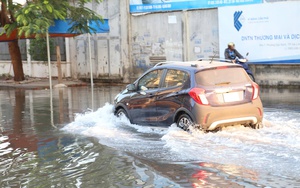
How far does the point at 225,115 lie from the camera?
9.66 meters

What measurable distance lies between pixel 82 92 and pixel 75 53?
228 inches

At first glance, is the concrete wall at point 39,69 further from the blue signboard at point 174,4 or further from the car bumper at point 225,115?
the car bumper at point 225,115

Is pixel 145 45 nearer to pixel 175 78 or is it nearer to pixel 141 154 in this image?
pixel 175 78

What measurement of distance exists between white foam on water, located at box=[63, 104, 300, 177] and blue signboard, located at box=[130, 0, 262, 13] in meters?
9.77

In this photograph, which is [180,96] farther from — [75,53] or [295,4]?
[75,53]

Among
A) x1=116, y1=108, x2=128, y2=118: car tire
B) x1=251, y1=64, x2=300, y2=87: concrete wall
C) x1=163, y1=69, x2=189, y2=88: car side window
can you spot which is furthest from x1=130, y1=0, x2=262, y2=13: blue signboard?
x1=163, y1=69, x2=189, y2=88: car side window

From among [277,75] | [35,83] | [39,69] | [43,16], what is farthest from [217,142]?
[39,69]

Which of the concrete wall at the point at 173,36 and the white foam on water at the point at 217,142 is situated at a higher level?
the concrete wall at the point at 173,36

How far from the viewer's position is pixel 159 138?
10047 mm

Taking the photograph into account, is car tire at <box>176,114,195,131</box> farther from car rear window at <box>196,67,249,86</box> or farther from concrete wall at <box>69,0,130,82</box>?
concrete wall at <box>69,0,130,82</box>

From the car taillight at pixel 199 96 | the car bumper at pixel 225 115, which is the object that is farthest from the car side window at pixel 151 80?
the car bumper at pixel 225 115

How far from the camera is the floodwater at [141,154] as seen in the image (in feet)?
23.1

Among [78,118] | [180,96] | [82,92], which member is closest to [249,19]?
[82,92]

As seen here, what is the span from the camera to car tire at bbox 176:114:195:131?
9.78 m
